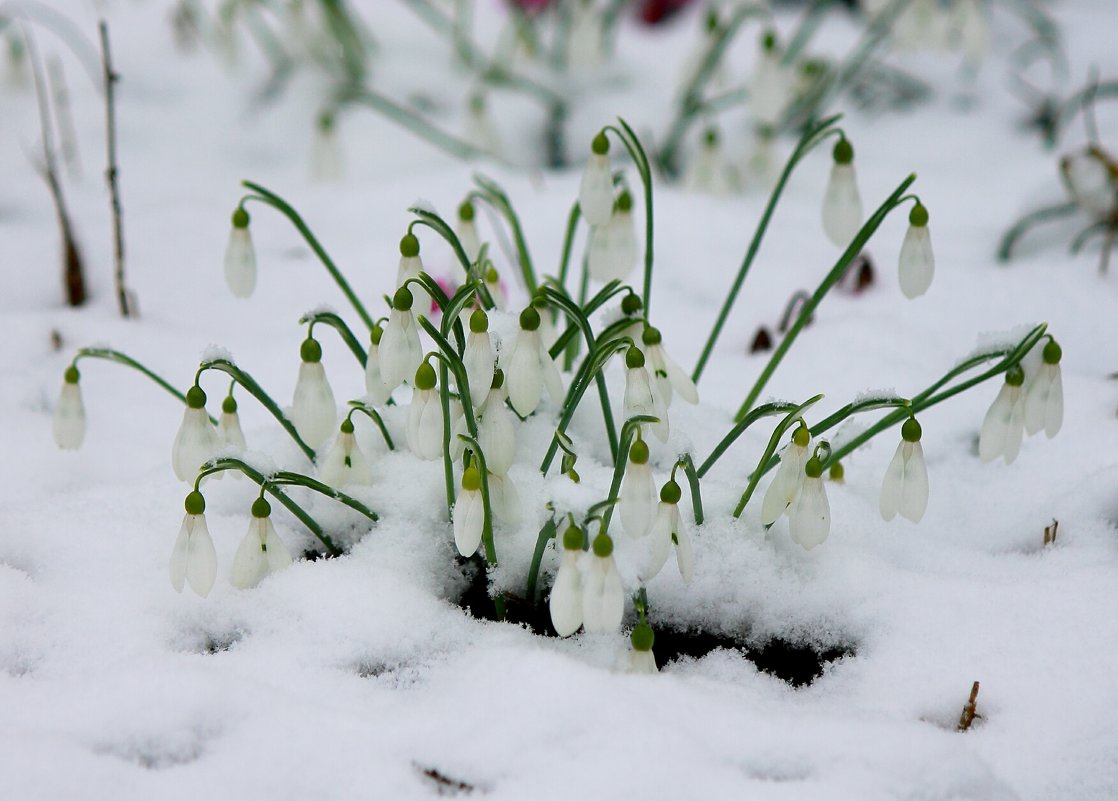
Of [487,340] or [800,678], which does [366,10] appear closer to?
[487,340]

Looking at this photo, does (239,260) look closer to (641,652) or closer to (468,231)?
(468,231)

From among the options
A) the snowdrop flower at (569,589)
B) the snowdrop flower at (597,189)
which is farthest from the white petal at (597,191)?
the snowdrop flower at (569,589)

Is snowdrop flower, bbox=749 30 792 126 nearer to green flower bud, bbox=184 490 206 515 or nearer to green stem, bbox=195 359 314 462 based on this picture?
green stem, bbox=195 359 314 462

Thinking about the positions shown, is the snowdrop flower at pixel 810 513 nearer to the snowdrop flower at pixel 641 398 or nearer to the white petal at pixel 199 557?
the snowdrop flower at pixel 641 398

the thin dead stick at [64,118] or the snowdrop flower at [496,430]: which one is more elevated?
the thin dead stick at [64,118]

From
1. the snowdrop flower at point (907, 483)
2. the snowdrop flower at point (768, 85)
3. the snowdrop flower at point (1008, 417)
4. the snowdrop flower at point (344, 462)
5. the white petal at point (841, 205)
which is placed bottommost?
the snowdrop flower at point (344, 462)

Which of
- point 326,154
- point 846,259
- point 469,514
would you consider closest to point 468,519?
point 469,514
